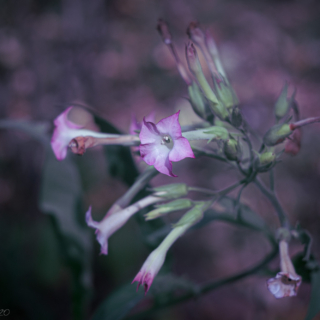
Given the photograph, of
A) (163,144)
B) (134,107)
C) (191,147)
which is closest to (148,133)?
(163,144)

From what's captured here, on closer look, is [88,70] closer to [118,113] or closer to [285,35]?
[118,113]

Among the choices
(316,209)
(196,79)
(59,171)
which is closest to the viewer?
(196,79)

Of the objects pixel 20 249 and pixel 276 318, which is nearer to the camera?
pixel 276 318

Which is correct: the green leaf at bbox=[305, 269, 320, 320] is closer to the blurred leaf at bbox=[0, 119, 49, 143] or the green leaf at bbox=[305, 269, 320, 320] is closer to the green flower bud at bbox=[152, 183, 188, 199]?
the green flower bud at bbox=[152, 183, 188, 199]

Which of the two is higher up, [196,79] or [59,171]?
[196,79]

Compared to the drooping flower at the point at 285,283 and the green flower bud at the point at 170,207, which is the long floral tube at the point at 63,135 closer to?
the green flower bud at the point at 170,207

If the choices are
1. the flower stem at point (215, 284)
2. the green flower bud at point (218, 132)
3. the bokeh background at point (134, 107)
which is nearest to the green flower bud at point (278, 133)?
the green flower bud at point (218, 132)

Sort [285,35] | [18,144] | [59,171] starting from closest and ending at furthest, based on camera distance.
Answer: [59,171] < [18,144] < [285,35]

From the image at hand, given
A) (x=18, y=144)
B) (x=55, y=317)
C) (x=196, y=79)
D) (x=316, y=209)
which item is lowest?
(x=316, y=209)

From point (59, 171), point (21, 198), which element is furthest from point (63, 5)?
point (59, 171)
